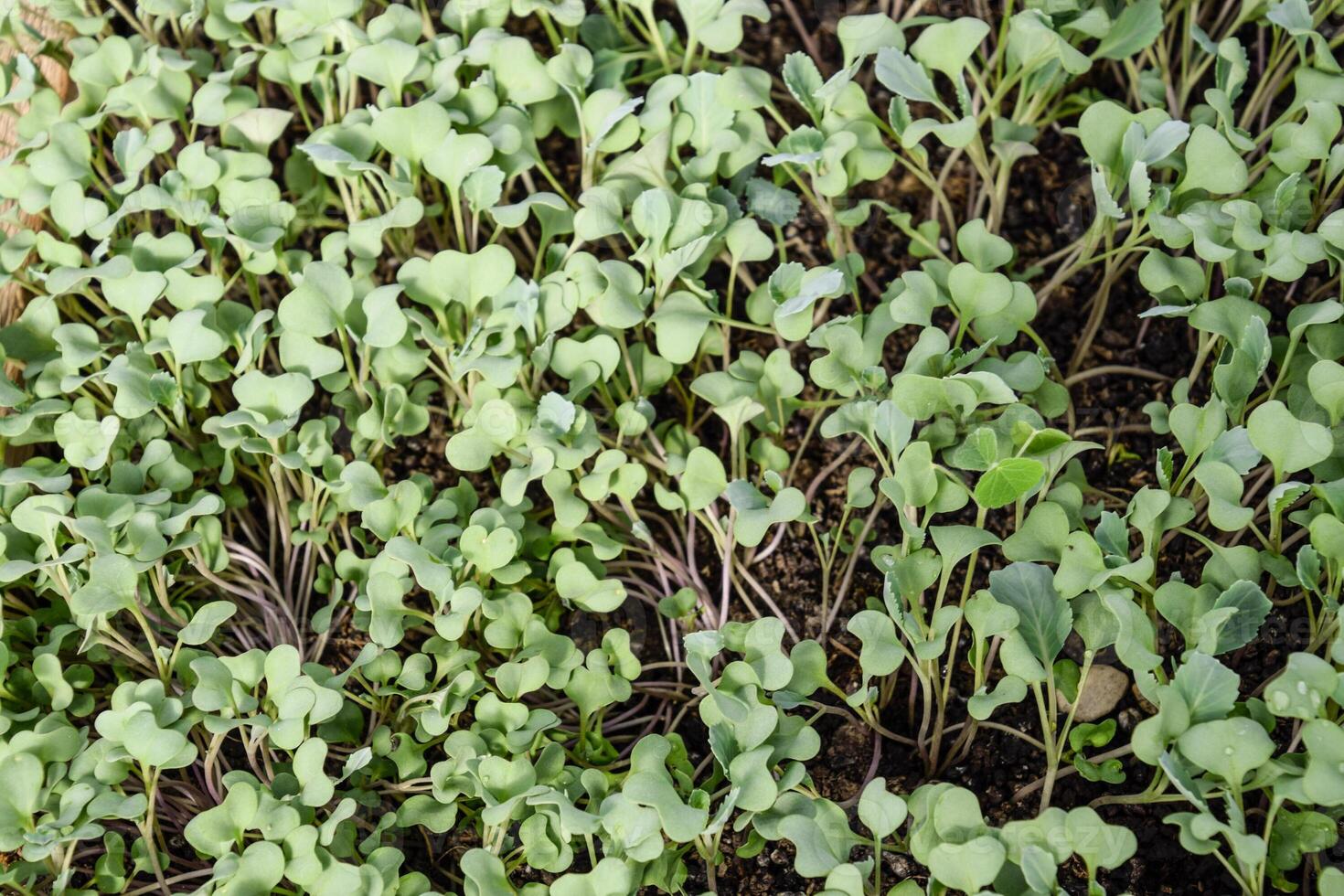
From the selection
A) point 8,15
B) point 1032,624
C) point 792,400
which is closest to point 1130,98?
point 792,400

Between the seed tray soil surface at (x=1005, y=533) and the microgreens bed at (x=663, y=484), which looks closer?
the microgreens bed at (x=663, y=484)

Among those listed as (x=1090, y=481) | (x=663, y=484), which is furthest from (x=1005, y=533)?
(x=663, y=484)

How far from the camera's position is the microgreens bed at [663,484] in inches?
35.3

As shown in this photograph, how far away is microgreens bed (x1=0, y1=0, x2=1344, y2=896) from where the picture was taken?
0.90m

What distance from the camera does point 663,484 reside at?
117 cm

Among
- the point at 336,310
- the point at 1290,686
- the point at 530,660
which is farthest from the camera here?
the point at 336,310

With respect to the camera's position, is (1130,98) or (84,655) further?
(1130,98)

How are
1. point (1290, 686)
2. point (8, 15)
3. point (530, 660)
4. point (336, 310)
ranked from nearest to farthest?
point (1290, 686) → point (530, 660) → point (336, 310) → point (8, 15)

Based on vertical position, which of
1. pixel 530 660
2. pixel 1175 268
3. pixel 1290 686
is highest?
pixel 1175 268

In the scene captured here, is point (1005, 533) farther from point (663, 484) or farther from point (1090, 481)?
point (663, 484)

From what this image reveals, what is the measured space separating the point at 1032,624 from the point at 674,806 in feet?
1.05

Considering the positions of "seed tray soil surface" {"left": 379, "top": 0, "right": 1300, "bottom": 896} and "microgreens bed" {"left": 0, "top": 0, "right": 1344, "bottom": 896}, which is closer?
"microgreens bed" {"left": 0, "top": 0, "right": 1344, "bottom": 896}

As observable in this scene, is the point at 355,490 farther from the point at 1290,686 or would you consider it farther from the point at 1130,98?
the point at 1130,98

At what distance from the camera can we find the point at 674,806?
85 centimetres
